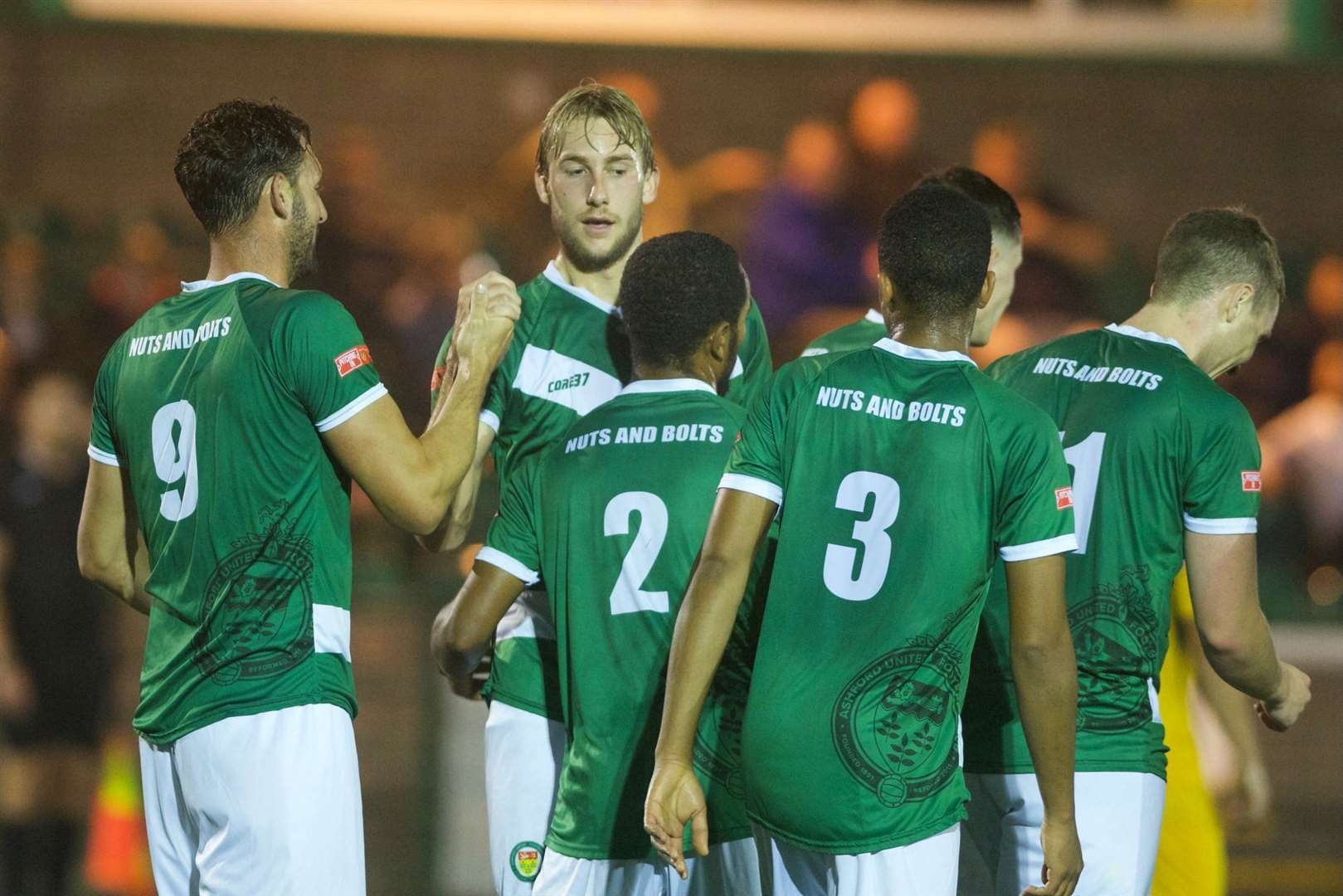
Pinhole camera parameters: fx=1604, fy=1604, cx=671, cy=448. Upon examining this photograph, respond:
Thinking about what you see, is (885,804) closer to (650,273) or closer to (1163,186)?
(650,273)

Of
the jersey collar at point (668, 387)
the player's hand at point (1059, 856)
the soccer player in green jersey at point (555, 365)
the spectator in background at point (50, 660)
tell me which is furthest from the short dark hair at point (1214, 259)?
the spectator in background at point (50, 660)

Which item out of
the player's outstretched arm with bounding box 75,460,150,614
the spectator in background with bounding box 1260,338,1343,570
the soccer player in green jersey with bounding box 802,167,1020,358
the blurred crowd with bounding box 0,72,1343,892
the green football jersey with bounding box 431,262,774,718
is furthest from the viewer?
the spectator in background with bounding box 1260,338,1343,570

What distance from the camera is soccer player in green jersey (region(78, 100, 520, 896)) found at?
3.41 m

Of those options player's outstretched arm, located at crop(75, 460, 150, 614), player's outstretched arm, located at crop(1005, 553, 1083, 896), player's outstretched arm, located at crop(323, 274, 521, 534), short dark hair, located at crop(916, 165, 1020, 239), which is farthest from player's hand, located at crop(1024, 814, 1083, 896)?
player's outstretched arm, located at crop(75, 460, 150, 614)

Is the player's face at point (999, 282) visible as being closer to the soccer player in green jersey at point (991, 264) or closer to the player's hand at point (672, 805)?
the soccer player in green jersey at point (991, 264)

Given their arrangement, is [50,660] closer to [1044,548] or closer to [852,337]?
[852,337]

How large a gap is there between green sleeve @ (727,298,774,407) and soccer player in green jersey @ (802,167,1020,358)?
0.47 ft

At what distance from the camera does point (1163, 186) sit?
1259cm

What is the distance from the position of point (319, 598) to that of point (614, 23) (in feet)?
31.4

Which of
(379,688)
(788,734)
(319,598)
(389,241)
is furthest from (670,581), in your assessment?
(389,241)

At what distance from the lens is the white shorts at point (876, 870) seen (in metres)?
3.22

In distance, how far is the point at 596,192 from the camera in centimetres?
438

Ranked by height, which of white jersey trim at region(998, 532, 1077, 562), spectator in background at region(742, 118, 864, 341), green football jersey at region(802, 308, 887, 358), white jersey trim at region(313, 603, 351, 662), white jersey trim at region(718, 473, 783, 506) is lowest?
white jersey trim at region(313, 603, 351, 662)

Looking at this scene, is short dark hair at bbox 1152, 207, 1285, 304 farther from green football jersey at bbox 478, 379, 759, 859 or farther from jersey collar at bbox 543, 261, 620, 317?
jersey collar at bbox 543, 261, 620, 317
